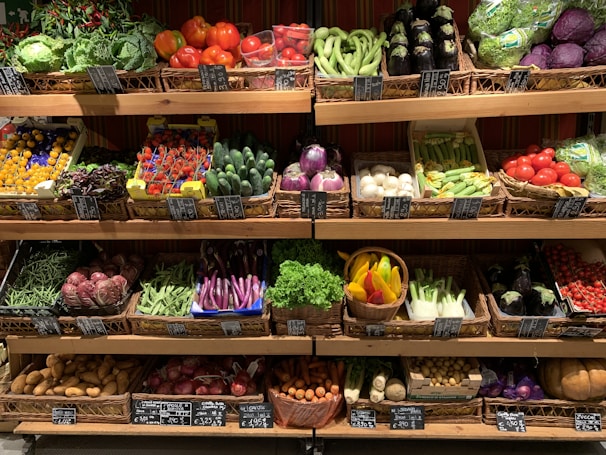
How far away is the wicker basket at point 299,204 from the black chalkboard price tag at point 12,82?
4.40 ft

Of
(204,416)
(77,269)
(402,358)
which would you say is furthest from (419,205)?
(77,269)

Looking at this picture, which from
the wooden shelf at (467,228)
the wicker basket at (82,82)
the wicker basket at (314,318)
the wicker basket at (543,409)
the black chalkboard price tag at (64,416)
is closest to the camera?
the wicker basket at (82,82)

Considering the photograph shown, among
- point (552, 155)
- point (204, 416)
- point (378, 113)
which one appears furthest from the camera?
point (204, 416)

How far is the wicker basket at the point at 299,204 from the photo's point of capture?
9.30 ft

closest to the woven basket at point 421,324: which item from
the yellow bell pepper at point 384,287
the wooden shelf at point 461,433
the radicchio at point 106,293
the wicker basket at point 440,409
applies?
the yellow bell pepper at point 384,287

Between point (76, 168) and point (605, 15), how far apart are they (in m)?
2.78

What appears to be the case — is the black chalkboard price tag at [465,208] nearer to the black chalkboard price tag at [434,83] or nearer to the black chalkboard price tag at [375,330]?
the black chalkboard price tag at [434,83]

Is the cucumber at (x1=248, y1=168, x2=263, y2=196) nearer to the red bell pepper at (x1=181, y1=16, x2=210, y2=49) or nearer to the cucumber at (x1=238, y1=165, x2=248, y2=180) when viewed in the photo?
the cucumber at (x1=238, y1=165, x2=248, y2=180)

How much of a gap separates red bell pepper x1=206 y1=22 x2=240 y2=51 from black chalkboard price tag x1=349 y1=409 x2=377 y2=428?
2062 millimetres

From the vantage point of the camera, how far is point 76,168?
9.98 ft

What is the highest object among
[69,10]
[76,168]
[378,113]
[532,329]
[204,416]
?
[69,10]

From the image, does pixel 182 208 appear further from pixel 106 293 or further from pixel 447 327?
pixel 447 327

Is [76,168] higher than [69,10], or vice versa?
[69,10]

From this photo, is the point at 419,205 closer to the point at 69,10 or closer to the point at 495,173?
the point at 495,173
